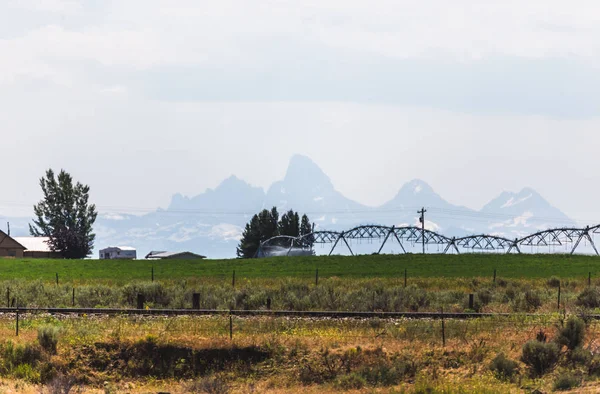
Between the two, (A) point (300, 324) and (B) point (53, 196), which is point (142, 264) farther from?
(B) point (53, 196)

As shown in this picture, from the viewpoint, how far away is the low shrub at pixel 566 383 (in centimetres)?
2930

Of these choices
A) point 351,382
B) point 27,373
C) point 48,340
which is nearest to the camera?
point 351,382

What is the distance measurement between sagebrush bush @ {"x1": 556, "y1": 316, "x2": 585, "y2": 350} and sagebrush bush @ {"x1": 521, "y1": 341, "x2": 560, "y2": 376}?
1287 millimetres

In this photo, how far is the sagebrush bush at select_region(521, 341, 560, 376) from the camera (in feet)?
105

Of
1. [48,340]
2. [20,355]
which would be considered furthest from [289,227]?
[20,355]

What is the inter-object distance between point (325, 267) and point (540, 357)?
183 ft

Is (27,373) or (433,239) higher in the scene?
(433,239)

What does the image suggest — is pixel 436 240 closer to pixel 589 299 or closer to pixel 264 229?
pixel 264 229

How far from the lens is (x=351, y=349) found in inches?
1342

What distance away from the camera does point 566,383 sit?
2947 centimetres

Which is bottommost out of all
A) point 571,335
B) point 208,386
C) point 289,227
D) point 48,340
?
point 208,386

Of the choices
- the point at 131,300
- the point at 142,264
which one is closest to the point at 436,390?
the point at 131,300

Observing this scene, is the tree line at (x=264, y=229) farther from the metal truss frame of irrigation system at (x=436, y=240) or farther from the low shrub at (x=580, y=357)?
the low shrub at (x=580, y=357)

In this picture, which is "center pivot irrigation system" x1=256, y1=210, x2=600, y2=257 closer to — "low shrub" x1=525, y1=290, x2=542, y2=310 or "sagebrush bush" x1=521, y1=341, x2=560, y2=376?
"low shrub" x1=525, y1=290, x2=542, y2=310
